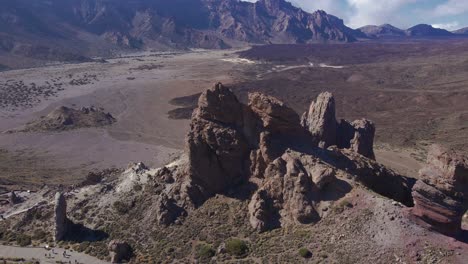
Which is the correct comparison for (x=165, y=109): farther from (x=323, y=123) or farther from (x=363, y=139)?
(x=363, y=139)

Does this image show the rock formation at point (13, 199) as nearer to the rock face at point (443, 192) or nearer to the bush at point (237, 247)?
the bush at point (237, 247)

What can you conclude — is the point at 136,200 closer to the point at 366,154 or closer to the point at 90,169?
the point at 366,154

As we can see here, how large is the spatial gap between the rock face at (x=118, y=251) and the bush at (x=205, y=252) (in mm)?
6315

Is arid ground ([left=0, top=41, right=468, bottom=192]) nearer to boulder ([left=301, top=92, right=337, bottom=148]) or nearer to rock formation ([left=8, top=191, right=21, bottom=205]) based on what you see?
rock formation ([left=8, top=191, right=21, bottom=205])

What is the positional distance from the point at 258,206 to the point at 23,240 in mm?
22535

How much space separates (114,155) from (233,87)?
249 ft

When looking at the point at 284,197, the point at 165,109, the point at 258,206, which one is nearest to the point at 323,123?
the point at 284,197

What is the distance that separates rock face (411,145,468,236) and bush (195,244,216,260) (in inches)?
612

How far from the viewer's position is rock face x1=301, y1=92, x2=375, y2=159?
54.8m

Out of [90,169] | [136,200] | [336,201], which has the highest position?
[336,201]

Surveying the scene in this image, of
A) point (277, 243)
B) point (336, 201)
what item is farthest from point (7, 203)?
point (336, 201)

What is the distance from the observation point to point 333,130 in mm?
55938

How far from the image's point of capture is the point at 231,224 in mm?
39562

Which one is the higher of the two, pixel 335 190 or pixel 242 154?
pixel 242 154
